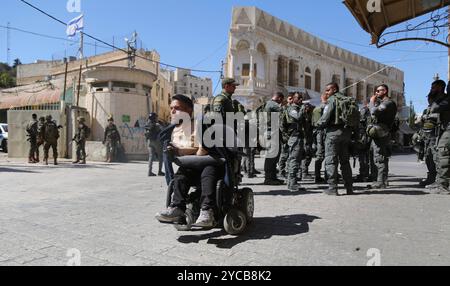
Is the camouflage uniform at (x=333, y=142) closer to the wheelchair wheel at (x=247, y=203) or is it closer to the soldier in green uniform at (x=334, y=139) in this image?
the soldier in green uniform at (x=334, y=139)

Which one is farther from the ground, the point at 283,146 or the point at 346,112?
the point at 346,112

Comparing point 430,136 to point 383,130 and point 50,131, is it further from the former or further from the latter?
point 50,131

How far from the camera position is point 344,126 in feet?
20.3

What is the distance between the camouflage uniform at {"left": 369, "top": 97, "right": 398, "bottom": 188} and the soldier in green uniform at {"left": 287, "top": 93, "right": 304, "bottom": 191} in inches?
55.6

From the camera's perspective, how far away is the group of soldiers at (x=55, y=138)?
509 inches

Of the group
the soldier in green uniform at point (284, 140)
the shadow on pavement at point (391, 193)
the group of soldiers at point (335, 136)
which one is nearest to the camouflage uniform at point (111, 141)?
the group of soldiers at point (335, 136)

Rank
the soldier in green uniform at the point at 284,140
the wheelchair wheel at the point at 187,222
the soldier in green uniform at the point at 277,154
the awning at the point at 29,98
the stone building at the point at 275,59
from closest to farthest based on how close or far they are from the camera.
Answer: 1. the wheelchair wheel at the point at 187,222
2. the soldier in green uniform at the point at 284,140
3. the soldier in green uniform at the point at 277,154
4. the awning at the point at 29,98
5. the stone building at the point at 275,59

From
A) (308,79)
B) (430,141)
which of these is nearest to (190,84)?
(308,79)

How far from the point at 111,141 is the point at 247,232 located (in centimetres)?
1149

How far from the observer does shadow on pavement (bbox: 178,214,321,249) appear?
11.9 feet

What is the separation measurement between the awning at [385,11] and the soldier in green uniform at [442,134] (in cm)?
214

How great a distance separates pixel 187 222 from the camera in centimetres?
364
